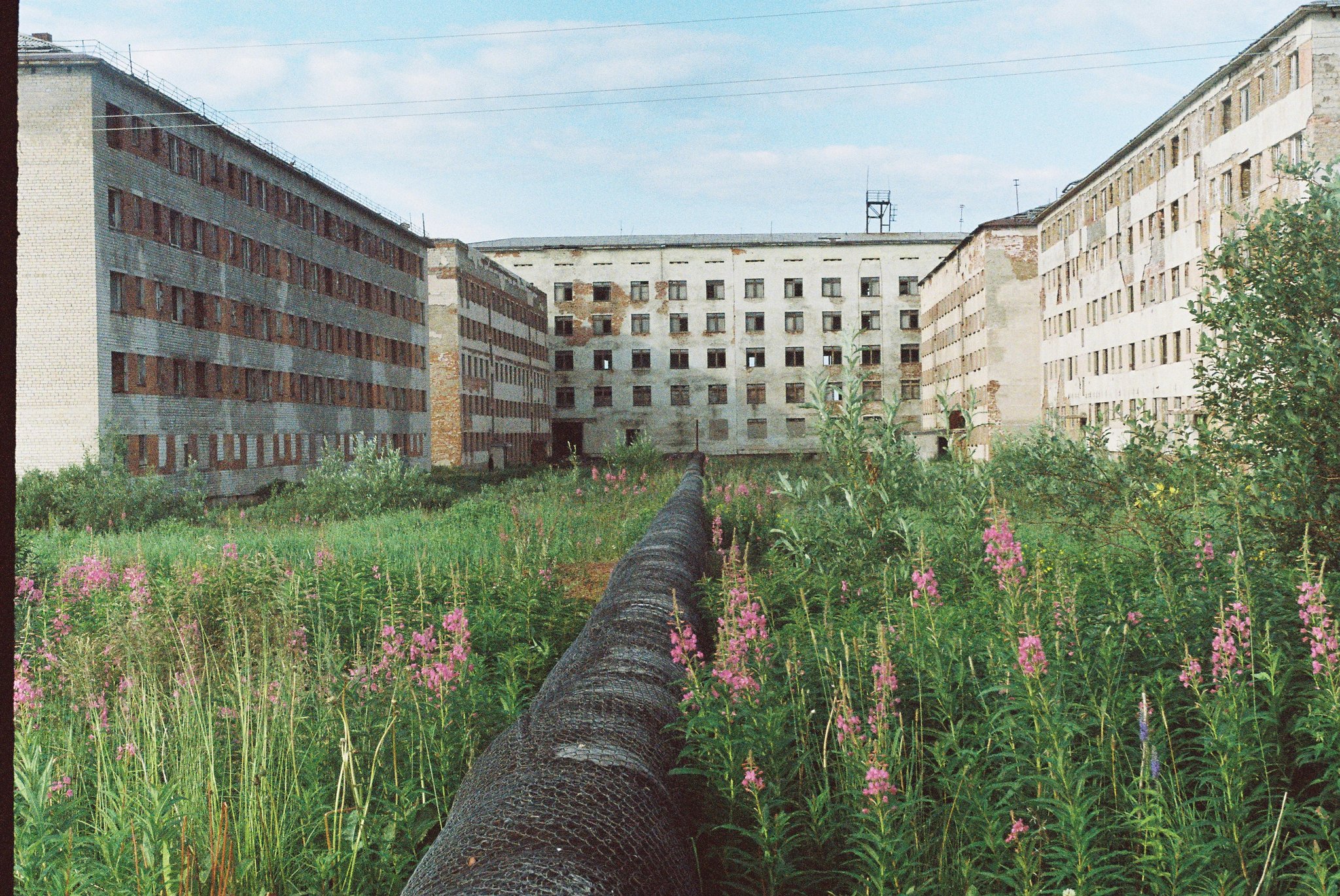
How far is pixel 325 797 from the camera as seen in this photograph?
491 cm

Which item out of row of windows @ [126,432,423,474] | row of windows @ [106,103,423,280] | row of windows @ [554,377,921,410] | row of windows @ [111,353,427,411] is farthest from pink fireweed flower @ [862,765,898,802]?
row of windows @ [554,377,921,410]

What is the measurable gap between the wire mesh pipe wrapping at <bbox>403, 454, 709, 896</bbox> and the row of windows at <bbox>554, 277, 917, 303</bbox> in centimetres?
8249

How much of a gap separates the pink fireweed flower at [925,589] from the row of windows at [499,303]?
206 feet

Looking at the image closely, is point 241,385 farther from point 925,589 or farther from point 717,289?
point 717,289

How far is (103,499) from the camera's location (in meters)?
25.4

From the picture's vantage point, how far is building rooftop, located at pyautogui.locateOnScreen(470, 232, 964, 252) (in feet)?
286

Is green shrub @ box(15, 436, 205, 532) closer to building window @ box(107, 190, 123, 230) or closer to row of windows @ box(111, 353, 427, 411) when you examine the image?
row of windows @ box(111, 353, 427, 411)

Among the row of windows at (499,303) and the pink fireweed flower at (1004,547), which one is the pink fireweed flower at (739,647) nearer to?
the pink fireweed flower at (1004,547)

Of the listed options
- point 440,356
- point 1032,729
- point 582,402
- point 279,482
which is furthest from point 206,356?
point 582,402

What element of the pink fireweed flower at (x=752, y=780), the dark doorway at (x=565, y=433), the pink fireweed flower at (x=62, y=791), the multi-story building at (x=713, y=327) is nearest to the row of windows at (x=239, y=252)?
the multi-story building at (x=713, y=327)

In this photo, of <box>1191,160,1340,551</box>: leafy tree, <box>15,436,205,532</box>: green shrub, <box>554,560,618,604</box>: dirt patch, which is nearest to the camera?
<box>1191,160,1340,551</box>: leafy tree

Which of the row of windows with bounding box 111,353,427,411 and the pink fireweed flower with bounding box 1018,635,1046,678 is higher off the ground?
the row of windows with bounding box 111,353,427,411

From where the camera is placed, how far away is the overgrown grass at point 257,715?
390cm

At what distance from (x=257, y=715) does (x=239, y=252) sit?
137ft
